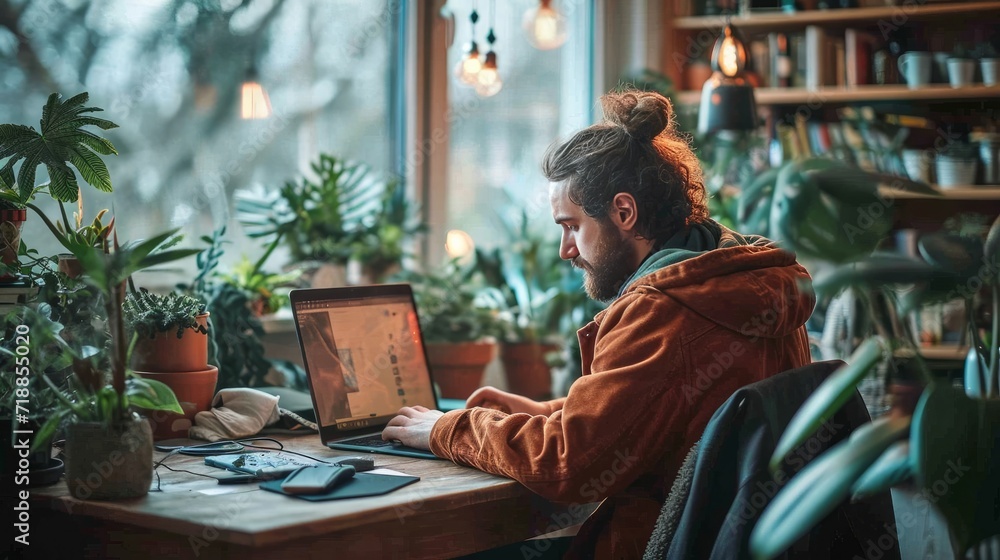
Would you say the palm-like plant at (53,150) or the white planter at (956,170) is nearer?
the palm-like plant at (53,150)

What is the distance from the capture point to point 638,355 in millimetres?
1595

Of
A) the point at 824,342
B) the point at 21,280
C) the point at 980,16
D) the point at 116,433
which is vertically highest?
the point at 980,16

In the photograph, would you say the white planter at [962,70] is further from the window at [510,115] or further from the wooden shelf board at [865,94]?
the window at [510,115]

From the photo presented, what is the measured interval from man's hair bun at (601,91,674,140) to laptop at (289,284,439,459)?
0.57 meters

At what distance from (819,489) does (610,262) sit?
981mm

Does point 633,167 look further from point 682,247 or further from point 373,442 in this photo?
point 373,442

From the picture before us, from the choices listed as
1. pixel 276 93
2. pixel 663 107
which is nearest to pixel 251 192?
pixel 276 93

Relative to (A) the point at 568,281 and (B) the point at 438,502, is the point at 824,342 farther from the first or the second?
A: (B) the point at 438,502

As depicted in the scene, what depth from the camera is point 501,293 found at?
11.3 feet

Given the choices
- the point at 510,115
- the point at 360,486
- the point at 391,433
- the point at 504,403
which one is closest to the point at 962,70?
the point at 510,115

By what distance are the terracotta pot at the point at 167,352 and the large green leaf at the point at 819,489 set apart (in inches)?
49.3

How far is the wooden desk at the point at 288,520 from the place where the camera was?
52.4 inches

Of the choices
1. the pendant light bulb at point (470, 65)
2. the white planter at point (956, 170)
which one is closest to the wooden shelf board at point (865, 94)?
the white planter at point (956, 170)

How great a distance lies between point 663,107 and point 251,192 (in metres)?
1.48
